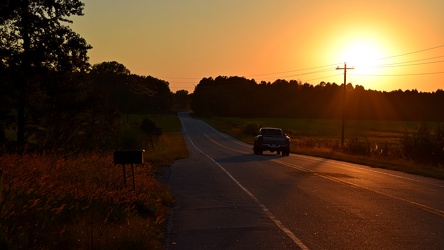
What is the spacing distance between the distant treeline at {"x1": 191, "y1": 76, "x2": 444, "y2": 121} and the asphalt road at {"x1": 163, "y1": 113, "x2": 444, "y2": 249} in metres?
142

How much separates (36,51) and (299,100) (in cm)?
15666

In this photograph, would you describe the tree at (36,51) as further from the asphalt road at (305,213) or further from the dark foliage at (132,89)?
the dark foliage at (132,89)

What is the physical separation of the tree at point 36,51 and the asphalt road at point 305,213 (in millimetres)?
15019

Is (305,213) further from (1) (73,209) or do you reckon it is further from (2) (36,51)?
(2) (36,51)

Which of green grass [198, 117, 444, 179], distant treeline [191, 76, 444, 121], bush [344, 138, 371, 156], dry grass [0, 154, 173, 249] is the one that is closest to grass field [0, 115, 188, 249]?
dry grass [0, 154, 173, 249]

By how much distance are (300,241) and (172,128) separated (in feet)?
375

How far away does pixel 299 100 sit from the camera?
7352 inches

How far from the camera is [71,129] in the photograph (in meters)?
33.5

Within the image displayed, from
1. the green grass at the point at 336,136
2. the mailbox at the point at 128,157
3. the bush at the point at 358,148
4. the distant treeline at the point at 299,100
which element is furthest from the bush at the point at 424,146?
the distant treeline at the point at 299,100

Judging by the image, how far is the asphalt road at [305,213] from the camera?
980 centimetres

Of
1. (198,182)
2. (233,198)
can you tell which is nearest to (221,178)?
(198,182)

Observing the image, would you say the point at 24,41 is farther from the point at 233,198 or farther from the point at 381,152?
the point at 381,152

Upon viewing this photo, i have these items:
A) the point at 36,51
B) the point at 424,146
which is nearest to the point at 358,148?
the point at 424,146

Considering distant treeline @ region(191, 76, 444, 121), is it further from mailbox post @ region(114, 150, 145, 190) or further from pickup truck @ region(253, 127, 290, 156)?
mailbox post @ region(114, 150, 145, 190)
